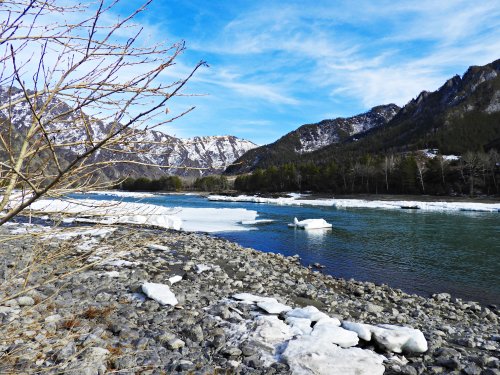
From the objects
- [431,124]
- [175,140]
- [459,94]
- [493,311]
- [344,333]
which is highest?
[459,94]

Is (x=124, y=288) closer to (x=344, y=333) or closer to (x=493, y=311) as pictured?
(x=344, y=333)

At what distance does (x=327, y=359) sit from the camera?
5.70 m

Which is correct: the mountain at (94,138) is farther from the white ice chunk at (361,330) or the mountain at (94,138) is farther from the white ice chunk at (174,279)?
the white ice chunk at (174,279)

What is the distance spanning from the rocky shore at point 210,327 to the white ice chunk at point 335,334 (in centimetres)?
2

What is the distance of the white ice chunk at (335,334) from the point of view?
6.37 m

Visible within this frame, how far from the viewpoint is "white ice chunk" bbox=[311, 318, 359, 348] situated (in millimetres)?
6367

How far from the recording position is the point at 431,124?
14462 cm

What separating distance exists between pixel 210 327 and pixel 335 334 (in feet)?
7.89

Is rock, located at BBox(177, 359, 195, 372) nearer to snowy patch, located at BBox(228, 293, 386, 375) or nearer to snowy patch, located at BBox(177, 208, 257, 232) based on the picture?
snowy patch, located at BBox(228, 293, 386, 375)

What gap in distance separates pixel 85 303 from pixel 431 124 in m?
161

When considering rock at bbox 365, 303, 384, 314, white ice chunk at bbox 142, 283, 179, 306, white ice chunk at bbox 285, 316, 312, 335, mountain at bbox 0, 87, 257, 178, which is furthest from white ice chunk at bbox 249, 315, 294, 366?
mountain at bbox 0, 87, 257, 178

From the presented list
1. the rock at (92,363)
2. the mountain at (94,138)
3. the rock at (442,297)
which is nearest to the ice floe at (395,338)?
the rock at (92,363)

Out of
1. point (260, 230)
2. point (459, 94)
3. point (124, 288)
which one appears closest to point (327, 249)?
point (260, 230)

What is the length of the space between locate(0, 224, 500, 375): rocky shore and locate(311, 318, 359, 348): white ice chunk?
2cm
